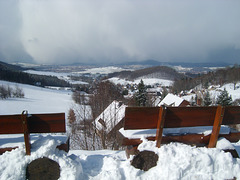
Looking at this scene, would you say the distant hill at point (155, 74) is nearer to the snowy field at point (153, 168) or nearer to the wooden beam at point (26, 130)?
the snowy field at point (153, 168)

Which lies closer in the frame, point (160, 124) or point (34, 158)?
point (34, 158)

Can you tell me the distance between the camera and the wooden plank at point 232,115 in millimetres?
3548

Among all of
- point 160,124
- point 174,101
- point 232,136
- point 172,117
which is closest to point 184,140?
point 172,117

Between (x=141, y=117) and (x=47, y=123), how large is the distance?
1980mm

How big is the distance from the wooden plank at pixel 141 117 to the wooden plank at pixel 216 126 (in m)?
1.45

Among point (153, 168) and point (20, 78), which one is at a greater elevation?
point (153, 168)

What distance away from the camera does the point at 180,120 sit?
3.39 meters

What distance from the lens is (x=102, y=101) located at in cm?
977

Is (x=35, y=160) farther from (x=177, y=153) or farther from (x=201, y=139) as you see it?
(x=201, y=139)

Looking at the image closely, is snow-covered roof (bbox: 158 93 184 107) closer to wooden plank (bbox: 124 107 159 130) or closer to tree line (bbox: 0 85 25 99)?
wooden plank (bbox: 124 107 159 130)

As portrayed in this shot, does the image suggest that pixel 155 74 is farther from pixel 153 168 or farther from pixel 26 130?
pixel 26 130

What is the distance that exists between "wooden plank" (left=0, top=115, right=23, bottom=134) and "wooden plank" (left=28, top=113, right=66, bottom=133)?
0.20 meters

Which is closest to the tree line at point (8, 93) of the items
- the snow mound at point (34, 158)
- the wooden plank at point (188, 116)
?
the snow mound at point (34, 158)

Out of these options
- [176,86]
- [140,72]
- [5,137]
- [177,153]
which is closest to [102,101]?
[5,137]
